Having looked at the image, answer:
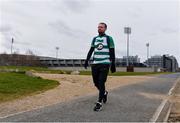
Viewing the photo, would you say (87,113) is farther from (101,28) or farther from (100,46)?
(101,28)

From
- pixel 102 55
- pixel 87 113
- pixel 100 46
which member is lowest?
pixel 87 113

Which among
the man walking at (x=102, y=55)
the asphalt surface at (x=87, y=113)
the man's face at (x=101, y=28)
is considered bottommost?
the asphalt surface at (x=87, y=113)

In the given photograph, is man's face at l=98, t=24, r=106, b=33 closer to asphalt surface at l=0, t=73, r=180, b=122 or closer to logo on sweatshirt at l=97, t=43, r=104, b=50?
logo on sweatshirt at l=97, t=43, r=104, b=50

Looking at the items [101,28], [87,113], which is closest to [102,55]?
[101,28]

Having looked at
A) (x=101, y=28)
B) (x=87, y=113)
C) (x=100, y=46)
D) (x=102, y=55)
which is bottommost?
(x=87, y=113)

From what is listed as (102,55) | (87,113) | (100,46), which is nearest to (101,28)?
(100,46)

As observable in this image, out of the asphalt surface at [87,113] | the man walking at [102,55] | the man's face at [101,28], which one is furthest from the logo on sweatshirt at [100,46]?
the asphalt surface at [87,113]

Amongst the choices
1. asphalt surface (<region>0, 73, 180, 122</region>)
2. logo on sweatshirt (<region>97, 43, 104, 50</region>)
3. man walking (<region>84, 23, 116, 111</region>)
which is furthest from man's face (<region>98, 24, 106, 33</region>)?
asphalt surface (<region>0, 73, 180, 122</region>)

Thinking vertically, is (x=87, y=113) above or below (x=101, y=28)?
below

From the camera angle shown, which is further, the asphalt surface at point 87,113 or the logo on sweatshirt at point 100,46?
the logo on sweatshirt at point 100,46

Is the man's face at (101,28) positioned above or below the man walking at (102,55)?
above

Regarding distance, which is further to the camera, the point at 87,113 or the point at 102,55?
the point at 102,55

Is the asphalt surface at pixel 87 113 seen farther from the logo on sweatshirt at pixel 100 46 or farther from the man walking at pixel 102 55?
the logo on sweatshirt at pixel 100 46

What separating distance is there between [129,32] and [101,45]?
91844 millimetres
